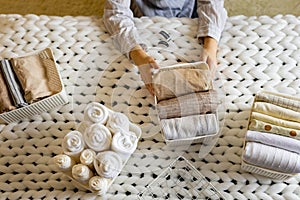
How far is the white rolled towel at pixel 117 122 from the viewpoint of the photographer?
833mm

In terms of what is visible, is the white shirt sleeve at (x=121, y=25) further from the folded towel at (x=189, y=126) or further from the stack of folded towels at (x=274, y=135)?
the stack of folded towels at (x=274, y=135)

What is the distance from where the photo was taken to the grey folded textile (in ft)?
2.88

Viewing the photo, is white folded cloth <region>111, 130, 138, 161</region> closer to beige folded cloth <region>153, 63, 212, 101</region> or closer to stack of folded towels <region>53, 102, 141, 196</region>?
stack of folded towels <region>53, 102, 141, 196</region>

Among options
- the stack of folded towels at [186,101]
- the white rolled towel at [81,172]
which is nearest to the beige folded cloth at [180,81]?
the stack of folded towels at [186,101]

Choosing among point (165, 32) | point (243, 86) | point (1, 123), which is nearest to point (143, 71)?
point (165, 32)

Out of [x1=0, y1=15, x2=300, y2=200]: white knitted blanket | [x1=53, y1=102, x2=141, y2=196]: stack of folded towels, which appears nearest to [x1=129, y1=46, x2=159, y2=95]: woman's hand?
[x1=0, y1=15, x2=300, y2=200]: white knitted blanket

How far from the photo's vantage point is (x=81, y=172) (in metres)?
0.80

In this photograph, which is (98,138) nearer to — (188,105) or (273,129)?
(188,105)

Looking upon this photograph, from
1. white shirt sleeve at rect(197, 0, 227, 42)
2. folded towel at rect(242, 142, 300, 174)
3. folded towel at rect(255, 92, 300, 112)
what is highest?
white shirt sleeve at rect(197, 0, 227, 42)

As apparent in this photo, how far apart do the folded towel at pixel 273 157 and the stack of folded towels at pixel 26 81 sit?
0.43 meters

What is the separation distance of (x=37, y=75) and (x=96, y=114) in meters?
0.17

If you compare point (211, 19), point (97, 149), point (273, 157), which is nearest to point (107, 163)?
point (97, 149)

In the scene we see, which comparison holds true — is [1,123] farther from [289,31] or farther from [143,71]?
[289,31]

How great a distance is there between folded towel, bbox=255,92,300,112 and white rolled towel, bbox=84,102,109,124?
315mm
